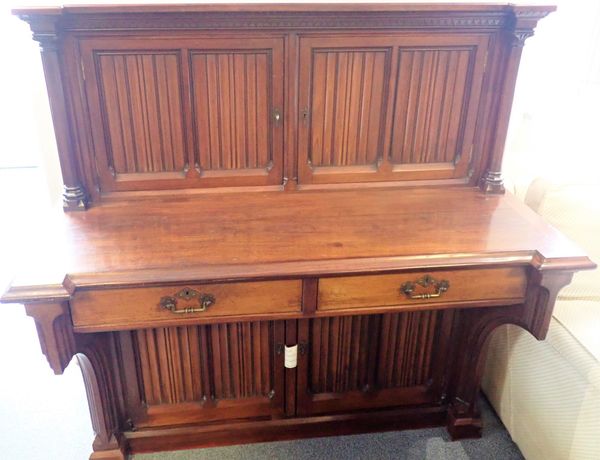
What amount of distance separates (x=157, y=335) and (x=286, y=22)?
3.01 feet

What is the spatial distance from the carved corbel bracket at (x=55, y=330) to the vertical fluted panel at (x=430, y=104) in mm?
952

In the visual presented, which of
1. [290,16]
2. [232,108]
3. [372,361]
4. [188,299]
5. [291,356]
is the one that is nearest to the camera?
[188,299]

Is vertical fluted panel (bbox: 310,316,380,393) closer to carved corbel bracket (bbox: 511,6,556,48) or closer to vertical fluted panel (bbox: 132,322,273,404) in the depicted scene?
vertical fluted panel (bbox: 132,322,273,404)

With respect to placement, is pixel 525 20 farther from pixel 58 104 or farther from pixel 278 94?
pixel 58 104

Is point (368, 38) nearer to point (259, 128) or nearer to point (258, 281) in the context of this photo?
point (259, 128)

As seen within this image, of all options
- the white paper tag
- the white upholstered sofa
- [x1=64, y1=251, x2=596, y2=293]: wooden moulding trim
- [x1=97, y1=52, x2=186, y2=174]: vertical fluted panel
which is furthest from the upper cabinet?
the white paper tag

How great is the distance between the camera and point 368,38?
1.42m

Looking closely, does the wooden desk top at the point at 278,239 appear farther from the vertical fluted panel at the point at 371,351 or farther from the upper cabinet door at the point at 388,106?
the vertical fluted panel at the point at 371,351

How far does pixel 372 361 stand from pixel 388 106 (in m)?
0.78

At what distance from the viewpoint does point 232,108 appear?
4.76ft

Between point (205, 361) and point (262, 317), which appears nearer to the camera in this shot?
point (262, 317)

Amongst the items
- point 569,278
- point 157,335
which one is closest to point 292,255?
point 157,335

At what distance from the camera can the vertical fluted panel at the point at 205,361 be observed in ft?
5.19

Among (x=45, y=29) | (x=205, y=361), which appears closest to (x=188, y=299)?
(x=205, y=361)
